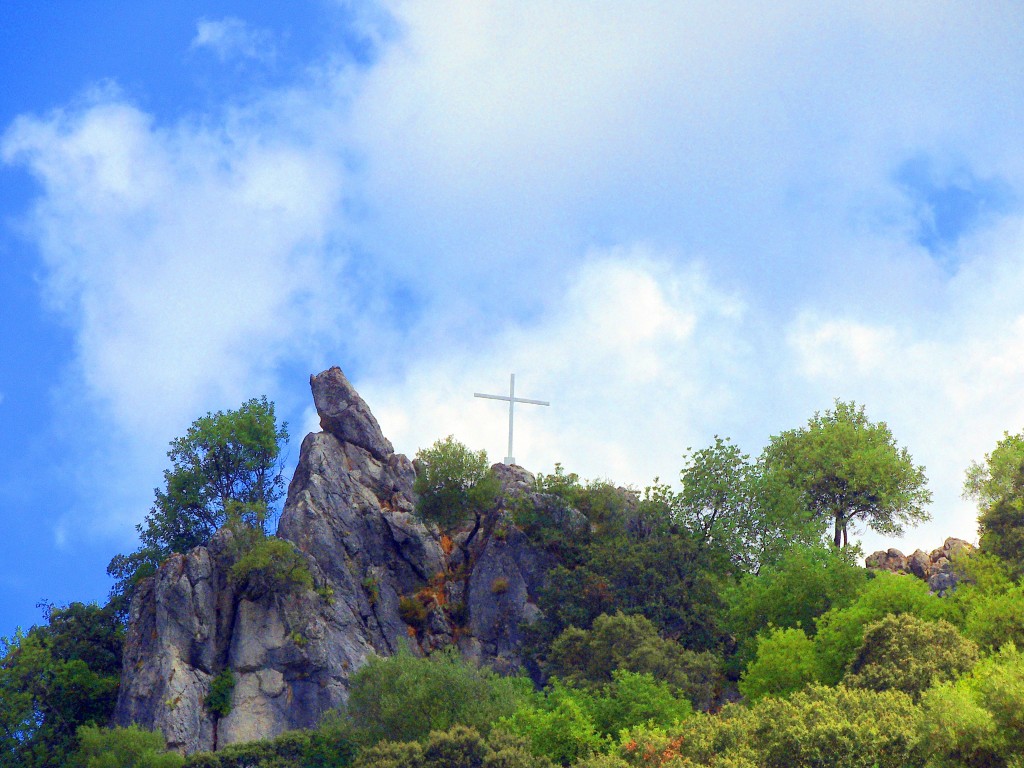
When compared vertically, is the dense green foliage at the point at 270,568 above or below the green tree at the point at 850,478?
below

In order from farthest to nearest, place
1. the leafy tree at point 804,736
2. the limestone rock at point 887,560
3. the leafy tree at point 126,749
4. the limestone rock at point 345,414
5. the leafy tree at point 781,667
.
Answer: the limestone rock at point 345,414, the limestone rock at point 887,560, the leafy tree at point 126,749, the leafy tree at point 781,667, the leafy tree at point 804,736

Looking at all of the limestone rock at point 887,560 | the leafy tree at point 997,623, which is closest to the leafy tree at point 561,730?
the leafy tree at point 997,623

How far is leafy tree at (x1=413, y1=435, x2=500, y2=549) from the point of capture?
8494 cm

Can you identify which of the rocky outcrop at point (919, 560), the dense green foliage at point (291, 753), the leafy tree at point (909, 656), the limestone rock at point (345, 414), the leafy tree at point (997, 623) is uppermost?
the limestone rock at point (345, 414)

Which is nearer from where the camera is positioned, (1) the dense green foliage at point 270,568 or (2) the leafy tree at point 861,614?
(2) the leafy tree at point 861,614

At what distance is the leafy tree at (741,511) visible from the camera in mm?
82125

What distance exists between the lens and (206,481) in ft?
303

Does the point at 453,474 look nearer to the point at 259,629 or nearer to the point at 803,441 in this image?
the point at 259,629

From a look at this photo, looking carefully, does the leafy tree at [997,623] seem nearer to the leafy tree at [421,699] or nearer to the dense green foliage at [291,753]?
the leafy tree at [421,699]

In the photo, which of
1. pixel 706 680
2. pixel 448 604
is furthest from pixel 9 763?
pixel 706 680

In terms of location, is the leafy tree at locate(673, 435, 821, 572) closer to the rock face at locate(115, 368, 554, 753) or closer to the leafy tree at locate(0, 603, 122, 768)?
the rock face at locate(115, 368, 554, 753)

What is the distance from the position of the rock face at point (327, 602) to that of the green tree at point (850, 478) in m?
21.5

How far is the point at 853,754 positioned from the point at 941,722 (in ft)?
11.8

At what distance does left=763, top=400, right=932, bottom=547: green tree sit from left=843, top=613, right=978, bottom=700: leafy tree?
114 feet
